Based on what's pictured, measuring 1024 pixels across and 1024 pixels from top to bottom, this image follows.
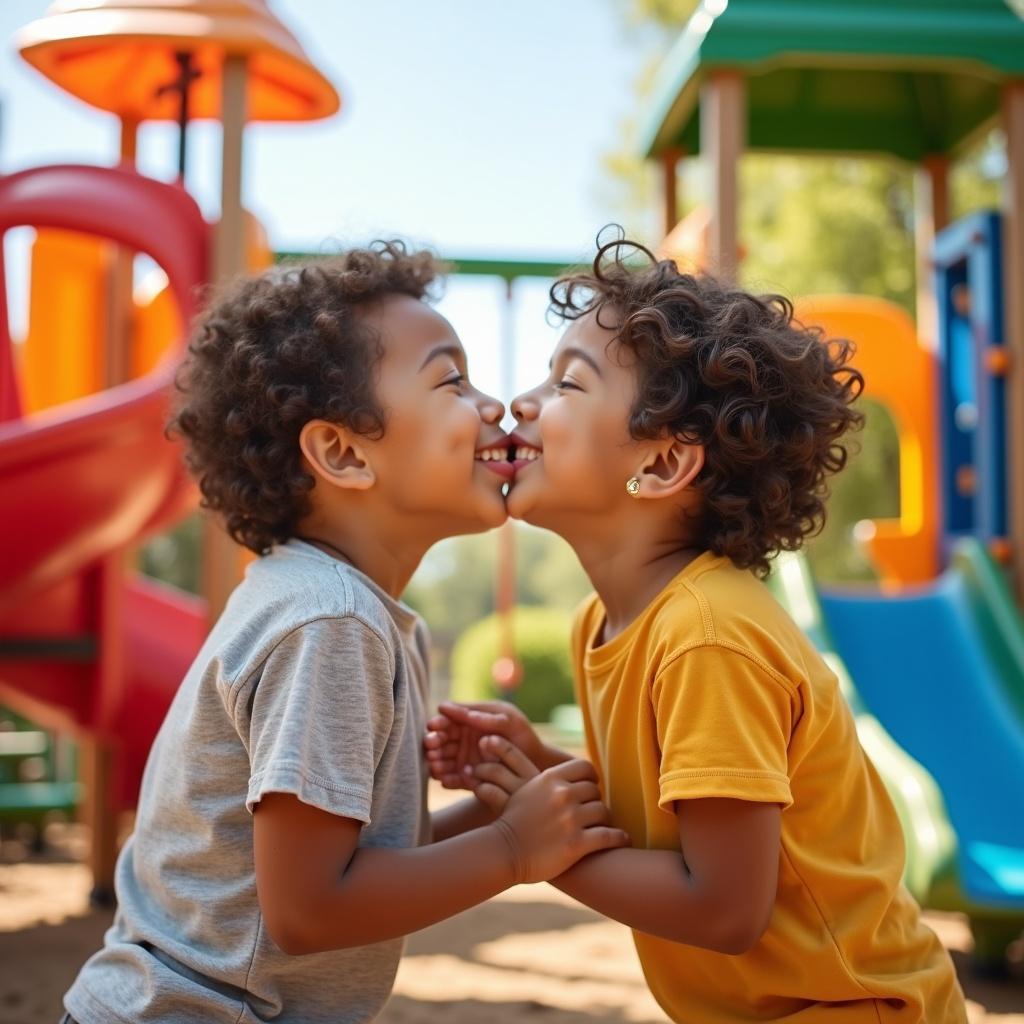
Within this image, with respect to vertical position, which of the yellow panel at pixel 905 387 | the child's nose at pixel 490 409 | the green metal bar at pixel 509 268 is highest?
the green metal bar at pixel 509 268

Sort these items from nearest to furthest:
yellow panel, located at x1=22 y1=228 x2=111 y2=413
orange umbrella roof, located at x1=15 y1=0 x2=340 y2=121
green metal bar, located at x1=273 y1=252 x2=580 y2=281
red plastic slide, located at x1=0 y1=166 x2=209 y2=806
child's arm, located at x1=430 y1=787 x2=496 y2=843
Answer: child's arm, located at x1=430 y1=787 x2=496 y2=843 < red plastic slide, located at x1=0 y1=166 x2=209 y2=806 < orange umbrella roof, located at x1=15 y1=0 x2=340 y2=121 < yellow panel, located at x1=22 y1=228 x2=111 y2=413 < green metal bar, located at x1=273 y1=252 x2=580 y2=281

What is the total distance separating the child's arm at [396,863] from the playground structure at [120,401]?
2.50 meters

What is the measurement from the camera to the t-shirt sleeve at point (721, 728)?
63.2 inches

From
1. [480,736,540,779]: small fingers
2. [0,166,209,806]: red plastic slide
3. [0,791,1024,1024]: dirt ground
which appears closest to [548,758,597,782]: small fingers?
[480,736,540,779]: small fingers

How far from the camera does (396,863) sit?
1.68 m

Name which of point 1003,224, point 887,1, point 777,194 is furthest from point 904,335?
point 777,194

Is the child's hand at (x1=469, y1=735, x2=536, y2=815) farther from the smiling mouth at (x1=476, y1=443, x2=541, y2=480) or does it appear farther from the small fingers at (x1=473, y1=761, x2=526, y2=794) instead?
the smiling mouth at (x1=476, y1=443, x2=541, y2=480)

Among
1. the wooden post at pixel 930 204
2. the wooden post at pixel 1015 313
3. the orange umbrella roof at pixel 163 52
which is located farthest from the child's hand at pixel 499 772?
the wooden post at pixel 930 204

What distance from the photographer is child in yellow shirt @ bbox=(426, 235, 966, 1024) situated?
1.65 m

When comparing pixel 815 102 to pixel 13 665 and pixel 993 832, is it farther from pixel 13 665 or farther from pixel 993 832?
pixel 13 665

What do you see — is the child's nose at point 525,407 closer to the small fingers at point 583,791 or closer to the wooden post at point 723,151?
the small fingers at point 583,791

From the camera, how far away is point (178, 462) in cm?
429

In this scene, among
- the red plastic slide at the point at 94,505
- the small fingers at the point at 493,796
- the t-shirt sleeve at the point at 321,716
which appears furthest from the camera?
the red plastic slide at the point at 94,505

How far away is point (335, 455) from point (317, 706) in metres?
0.52
